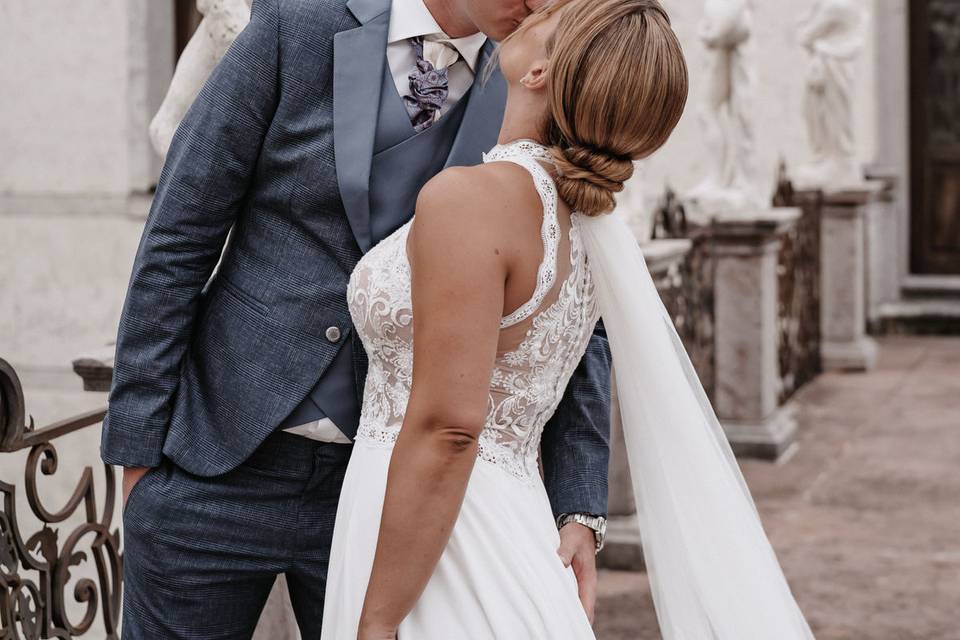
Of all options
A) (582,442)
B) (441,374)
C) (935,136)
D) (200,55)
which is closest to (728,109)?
(200,55)

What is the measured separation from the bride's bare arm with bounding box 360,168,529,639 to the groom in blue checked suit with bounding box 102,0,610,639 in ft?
1.11

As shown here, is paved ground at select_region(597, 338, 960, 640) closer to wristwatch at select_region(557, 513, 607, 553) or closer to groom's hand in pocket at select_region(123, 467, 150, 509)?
wristwatch at select_region(557, 513, 607, 553)

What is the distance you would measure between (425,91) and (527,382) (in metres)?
0.50

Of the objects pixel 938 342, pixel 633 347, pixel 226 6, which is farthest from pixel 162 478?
pixel 938 342

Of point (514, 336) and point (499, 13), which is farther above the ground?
point (499, 13)

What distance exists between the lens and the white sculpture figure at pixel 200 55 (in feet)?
12.1

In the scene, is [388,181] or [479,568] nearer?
[479,568]

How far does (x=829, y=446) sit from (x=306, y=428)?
22.3 feet

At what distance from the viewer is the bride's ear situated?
6.33ft

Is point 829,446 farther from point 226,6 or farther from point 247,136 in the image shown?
point 247,136

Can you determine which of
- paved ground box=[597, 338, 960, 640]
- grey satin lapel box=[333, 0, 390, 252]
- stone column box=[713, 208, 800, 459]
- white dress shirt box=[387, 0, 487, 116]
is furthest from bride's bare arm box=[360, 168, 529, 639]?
stone column box=[713, 208, 800, 459]

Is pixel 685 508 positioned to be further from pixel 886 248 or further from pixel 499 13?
pixel 886 248

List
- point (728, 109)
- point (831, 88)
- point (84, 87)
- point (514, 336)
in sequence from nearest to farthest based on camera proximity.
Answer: point (514, 336) → point (84, 87) → point (728, 109) → point (831, 88)

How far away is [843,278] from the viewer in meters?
11.3
